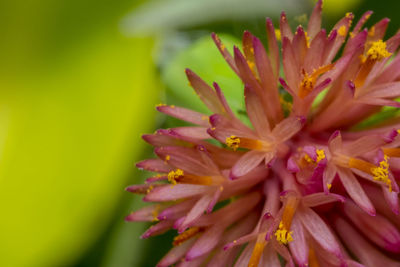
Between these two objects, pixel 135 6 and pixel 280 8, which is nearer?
pixel 280 8

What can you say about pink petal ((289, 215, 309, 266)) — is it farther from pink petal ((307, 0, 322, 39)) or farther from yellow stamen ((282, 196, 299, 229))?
pink petal ((307, 0, 322, 39))

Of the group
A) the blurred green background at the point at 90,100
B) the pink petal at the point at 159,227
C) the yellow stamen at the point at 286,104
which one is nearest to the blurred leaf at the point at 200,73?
the blurred green background at the point at 90,100

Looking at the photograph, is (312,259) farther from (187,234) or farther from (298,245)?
(187,234)

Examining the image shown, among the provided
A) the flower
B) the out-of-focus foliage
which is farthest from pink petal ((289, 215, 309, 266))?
the out-of-focus foliage

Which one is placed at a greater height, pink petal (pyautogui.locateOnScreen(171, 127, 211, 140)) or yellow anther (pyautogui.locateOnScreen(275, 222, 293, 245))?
pink petal (pyautogui.locateOnScreen(171, 127, 211, 140))

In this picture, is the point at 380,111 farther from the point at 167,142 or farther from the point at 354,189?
the point at 167,142

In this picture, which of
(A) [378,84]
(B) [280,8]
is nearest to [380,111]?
(A) [378,84]

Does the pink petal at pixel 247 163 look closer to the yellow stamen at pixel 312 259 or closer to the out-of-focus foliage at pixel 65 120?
the yellow stamen at pixel 312 259
